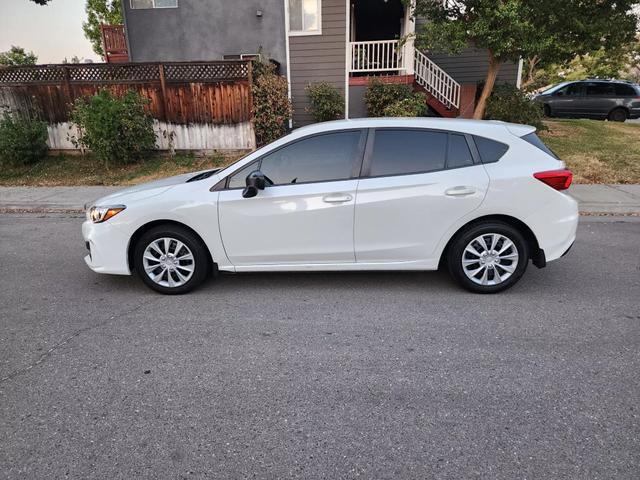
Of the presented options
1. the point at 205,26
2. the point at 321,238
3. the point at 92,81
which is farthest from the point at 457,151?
the point at 205,26

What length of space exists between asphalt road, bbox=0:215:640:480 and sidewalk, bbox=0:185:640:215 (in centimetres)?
313

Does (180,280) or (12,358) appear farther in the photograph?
(180,280)

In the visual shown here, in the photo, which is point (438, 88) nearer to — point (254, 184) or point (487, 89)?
point (487, 89)

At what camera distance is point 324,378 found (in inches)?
119

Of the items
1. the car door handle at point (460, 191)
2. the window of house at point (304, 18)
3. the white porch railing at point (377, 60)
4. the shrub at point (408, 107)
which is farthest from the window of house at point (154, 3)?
the car door handle at point (460, 191)

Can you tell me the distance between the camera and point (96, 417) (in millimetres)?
2680

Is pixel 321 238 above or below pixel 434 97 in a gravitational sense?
below

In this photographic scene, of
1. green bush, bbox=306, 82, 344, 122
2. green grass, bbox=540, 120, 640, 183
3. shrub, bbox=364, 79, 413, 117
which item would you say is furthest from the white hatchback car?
green bush, bbox=306, 82, 344, 122

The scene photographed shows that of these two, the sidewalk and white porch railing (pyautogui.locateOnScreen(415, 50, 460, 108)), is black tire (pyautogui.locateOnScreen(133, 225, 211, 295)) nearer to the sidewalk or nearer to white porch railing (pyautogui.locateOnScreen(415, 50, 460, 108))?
the sidewalk

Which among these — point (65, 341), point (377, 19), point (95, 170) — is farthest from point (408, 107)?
point (65, 341)

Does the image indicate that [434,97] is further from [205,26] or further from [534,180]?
[534,180]

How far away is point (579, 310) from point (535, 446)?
6.71 feet

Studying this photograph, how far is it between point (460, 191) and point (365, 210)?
0.89 metres

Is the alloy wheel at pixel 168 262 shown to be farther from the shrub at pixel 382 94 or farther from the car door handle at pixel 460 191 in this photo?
the shrub at pixel 382 94
